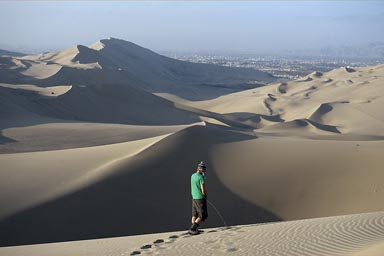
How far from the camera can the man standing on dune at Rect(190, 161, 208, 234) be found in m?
8.45

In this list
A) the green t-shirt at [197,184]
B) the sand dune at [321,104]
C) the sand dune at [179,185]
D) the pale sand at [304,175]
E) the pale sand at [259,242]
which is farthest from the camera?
the sand dune at [321,104]

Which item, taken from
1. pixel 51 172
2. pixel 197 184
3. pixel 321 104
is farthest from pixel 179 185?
pixel 321 104

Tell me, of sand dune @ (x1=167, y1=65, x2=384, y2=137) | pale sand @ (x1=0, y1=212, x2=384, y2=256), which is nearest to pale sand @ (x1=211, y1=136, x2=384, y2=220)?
pale sand @ (x1=0, y1=212, x2=384, y2=256)

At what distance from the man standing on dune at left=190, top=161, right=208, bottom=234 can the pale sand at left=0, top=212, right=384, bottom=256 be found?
29 cm

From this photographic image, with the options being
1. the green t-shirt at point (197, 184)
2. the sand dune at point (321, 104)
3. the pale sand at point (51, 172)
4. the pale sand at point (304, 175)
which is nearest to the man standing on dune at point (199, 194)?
the green t-shirt at point (197, 184)

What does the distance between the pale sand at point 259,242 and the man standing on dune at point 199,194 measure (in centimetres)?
29

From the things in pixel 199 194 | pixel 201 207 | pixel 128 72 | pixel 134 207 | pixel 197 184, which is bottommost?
pixel 134 207

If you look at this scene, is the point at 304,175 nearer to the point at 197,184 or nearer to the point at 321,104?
the point at 197,184

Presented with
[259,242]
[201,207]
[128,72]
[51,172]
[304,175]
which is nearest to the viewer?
[259,242]

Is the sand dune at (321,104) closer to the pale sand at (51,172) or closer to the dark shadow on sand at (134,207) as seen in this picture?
the pale sand at (51,172)

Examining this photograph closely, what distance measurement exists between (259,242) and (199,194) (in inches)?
55.0

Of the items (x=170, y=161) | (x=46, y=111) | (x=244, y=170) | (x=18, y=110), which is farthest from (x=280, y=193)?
(x=46, y=111)

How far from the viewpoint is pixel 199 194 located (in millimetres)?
8555

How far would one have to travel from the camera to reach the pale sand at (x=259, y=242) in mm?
7176
